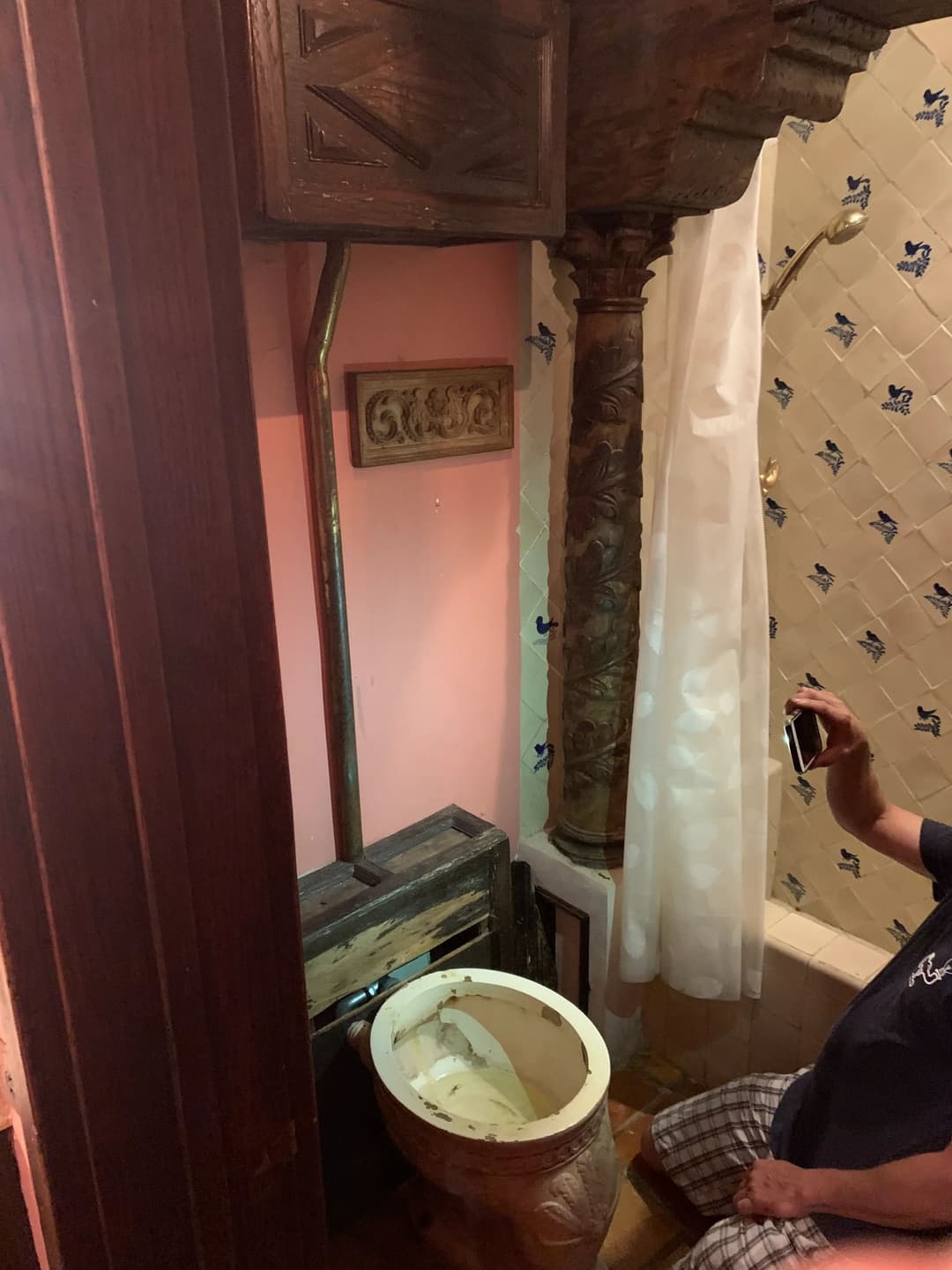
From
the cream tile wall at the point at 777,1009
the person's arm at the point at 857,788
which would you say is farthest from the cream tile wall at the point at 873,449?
the person's arm at the point at 857,788

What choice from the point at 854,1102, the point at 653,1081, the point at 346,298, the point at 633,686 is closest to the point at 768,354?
the point at 633,686

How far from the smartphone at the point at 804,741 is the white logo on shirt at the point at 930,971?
10.4 inches

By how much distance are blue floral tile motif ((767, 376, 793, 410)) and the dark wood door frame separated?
1361 mm

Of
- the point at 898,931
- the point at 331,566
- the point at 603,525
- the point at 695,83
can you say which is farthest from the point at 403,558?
the point at 898,931

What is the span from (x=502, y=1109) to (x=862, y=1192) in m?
0.55

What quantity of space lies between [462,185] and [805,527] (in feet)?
3.40

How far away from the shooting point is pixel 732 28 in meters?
1.00

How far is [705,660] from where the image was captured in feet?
4.63

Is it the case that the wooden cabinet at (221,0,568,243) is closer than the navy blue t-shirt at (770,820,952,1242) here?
Yes

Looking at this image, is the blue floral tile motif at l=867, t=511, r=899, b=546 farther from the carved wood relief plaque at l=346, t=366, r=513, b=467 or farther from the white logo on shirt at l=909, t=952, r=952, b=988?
the white logo on shirt at l=909, t=952, r=952, b=988

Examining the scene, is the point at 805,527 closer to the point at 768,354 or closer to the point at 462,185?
the point at 768,354

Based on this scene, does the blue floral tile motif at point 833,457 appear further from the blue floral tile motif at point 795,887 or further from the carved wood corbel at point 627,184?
the blue floral tile motif at point 795,887

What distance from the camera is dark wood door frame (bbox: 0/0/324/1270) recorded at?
20.3 inches

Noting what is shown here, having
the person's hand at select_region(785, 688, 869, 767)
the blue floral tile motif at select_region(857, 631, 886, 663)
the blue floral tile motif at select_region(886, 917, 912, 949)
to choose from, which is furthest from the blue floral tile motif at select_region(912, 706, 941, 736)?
the person's hand at select_region(785, 688, 869, 767)
